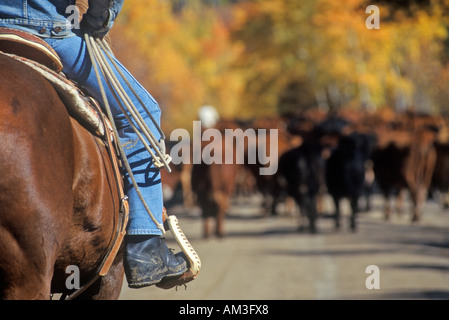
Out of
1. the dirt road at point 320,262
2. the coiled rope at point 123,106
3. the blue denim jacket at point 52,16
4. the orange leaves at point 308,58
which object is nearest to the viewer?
the blue denim jacket at point 52,16

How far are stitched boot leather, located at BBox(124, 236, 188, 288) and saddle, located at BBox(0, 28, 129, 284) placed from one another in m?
0.12

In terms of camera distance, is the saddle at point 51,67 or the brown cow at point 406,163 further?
the brown cow at point 406,163

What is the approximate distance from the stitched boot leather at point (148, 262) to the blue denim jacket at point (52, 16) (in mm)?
1040

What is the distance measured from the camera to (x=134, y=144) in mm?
4484

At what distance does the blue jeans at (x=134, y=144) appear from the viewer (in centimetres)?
434

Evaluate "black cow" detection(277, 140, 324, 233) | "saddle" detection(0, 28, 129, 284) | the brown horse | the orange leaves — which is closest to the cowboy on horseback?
"saddle" detection(0, 28, 129, 284)

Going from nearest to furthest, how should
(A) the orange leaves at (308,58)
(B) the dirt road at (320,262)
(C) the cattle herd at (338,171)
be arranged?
(B) the dirt road at (320,262) < (C) the cattle herd at (338,171) < (A) the orange leaves at (308,58)

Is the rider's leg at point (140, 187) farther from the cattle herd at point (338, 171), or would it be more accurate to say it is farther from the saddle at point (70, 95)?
the cattle herd at point (338, 171)

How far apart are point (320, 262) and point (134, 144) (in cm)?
962

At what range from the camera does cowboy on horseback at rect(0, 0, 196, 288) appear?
4.14m

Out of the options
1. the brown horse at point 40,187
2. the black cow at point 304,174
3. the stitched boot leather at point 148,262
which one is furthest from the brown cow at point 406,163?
the brown horse at point 40,187

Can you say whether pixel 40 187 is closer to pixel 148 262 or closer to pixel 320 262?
pixel 148 262

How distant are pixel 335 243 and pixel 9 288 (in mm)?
13777
